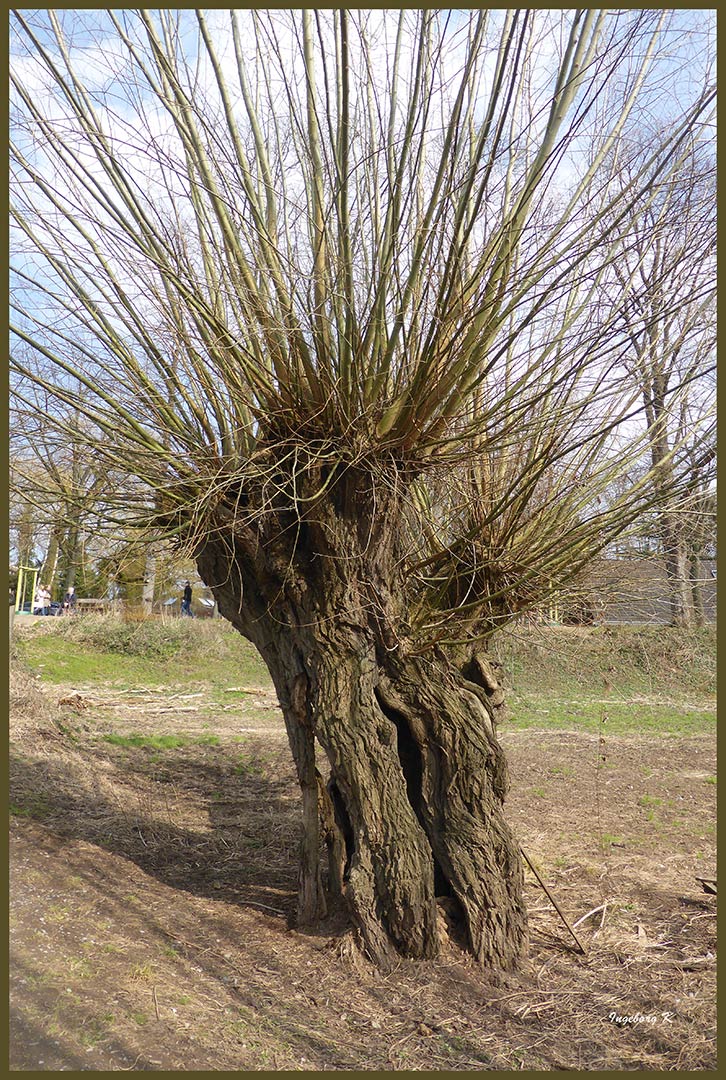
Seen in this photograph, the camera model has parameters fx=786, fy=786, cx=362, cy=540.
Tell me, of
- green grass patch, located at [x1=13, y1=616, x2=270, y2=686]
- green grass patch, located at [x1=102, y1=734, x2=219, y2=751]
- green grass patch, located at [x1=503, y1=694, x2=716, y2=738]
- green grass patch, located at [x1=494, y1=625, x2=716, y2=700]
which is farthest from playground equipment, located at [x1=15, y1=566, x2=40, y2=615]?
green grass patch, located at [x1=503, y1=694, x2=716, y2=738]

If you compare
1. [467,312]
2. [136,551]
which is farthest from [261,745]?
[467,312]

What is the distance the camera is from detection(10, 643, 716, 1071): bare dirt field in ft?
11.8

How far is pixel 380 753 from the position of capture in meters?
4.51

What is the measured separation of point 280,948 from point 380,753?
1.27 m

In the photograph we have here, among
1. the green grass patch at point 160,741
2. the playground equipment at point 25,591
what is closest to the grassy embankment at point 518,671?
the playground equipment at point 25,591

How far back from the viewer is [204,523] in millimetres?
4211

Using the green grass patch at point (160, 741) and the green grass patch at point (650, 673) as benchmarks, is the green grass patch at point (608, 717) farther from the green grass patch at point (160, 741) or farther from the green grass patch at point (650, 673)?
the green grass patch at point (160, 741)

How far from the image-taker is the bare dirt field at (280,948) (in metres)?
3.60

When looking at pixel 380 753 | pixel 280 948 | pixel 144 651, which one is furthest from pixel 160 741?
pixel 144 651

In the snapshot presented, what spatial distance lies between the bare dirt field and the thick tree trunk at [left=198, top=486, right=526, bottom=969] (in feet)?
0.83

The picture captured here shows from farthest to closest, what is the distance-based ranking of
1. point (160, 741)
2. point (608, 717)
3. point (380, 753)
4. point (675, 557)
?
point (608, 717), point (160, 741), point (675, 557), point (380, 753)

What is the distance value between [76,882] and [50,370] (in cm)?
325

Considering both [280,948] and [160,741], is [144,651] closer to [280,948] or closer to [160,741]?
[160,741]

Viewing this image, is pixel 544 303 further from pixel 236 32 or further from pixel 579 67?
pixel 236 32
